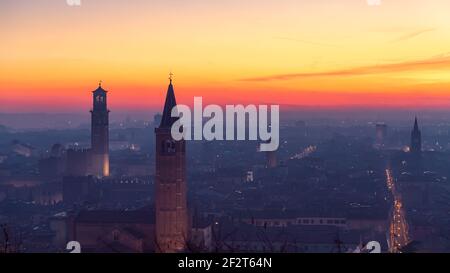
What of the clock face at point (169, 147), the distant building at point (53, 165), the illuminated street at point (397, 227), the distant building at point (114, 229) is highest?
the clock face at point (169, 147)

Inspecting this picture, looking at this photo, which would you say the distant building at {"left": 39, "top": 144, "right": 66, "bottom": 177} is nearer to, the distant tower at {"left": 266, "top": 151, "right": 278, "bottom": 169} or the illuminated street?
the distant tower at {"left": 266, "top": 151, "right": 278, "bottom": 169}

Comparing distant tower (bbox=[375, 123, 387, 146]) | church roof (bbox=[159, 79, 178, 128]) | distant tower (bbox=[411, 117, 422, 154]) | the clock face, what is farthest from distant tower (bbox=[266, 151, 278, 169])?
church roof (bbox=[159, 79, 178, 128])

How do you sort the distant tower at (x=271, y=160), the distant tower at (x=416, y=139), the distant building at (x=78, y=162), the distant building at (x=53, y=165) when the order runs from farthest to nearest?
1. the distant tower at (x=416, y=139)
2. the distant tower at (x=271, y=160)
3. the distant building at (x=53, y=165)
4. the distant building at (x=78, y=162)

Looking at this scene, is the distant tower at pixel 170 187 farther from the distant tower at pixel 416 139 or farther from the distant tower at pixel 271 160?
the distant tower at pixel 416 139

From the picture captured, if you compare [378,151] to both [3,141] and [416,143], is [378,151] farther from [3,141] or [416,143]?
[3,141]

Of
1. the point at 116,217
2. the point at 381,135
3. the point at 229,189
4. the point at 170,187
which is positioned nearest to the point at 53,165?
the point at 229,189

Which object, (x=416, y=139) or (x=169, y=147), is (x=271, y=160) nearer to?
(x=416, y=139)

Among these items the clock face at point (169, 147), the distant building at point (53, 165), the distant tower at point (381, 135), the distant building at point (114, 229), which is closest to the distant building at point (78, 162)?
the distant building at point (53, 165)
